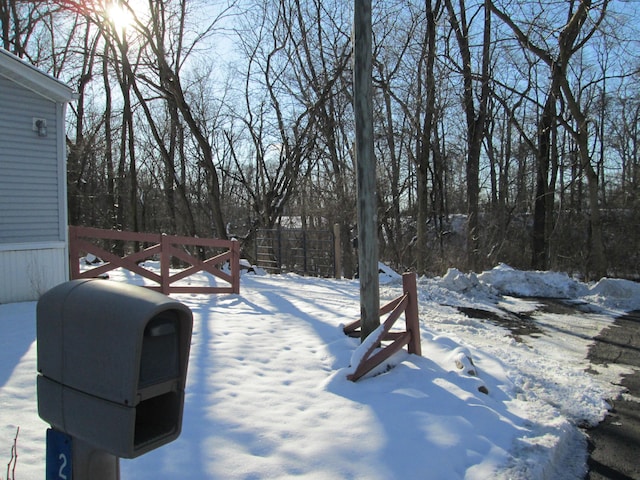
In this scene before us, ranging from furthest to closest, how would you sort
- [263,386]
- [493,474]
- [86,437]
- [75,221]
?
[75,221]
[263,386]
[493,474]
[86,437]

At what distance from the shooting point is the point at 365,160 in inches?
200

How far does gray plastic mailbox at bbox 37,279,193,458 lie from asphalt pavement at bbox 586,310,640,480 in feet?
10.5

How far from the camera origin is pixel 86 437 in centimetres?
131

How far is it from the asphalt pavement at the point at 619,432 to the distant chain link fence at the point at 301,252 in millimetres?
9071

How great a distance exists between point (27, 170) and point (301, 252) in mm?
8660

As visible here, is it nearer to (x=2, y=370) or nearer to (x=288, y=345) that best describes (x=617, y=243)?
(x=288, y=345)

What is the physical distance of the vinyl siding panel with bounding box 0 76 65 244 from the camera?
326 inches

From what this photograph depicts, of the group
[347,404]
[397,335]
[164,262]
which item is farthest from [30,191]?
[347,404]

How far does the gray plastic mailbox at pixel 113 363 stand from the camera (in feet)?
4.09

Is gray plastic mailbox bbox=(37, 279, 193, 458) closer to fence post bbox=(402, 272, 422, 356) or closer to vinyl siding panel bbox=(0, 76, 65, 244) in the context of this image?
fence post bbox=(402, 272, 422, 356)

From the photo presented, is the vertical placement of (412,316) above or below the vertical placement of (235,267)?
below

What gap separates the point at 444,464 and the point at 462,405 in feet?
3.09

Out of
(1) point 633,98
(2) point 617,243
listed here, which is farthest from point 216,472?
(1) point 633,98

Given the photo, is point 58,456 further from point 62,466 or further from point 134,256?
point 134,256
